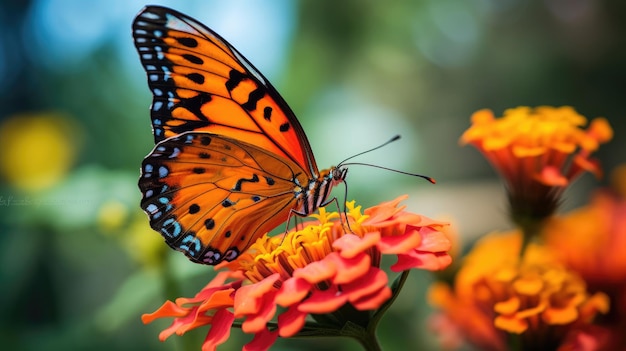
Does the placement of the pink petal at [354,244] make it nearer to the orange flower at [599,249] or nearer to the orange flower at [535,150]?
the orange flower at [535,150]

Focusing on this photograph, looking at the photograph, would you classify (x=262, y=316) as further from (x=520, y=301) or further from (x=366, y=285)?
(x=520, y=301)

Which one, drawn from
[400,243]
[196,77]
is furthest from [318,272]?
[196,77]

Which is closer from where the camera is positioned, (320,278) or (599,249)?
(320,278)

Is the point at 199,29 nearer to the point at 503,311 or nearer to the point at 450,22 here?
the point at 503,311

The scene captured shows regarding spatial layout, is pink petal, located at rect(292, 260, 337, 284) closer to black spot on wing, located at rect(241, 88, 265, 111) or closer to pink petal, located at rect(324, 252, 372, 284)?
pink petal, located at rect(324, 252, 372, 284)

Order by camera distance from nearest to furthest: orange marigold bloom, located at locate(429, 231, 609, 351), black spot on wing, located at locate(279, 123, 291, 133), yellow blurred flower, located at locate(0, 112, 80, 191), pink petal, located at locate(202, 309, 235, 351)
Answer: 1. pink petal, located at locate(202, 309, 235, 351)
2. orange marigold bloom, located at locate(429, 231, 609, 351)
3. black spot on wing, located at locate(279, 123, 291, 133)
4. yellow blurred flower, located at locate(0, 112, 80, 191)

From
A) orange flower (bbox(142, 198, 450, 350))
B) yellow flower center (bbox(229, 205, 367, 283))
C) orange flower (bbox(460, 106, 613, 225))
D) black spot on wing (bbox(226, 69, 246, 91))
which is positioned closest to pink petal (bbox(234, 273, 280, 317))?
orange flower (bbox(142, 198, 450, 350))

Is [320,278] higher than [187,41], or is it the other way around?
[187,41]
